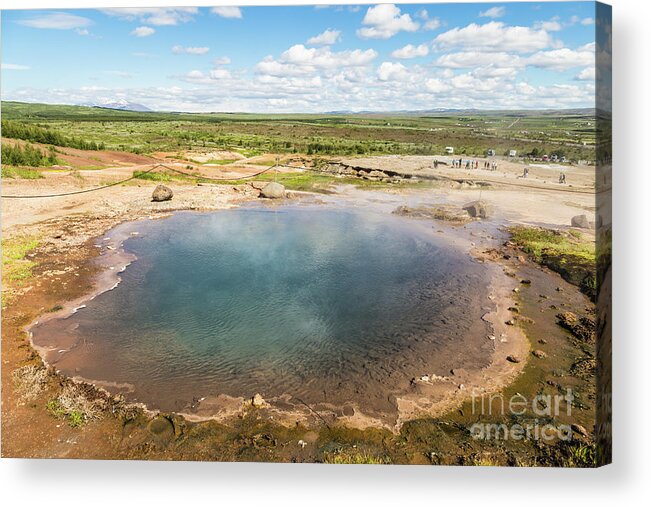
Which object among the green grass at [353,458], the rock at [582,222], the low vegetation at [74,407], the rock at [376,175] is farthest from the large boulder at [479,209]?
the low vegetation at [74,407]

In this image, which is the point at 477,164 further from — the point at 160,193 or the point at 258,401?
the point at 160,193

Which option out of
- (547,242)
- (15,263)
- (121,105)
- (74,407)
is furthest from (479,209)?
(15,263)

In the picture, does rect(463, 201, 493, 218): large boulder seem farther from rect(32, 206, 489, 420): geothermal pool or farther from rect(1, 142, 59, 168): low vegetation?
rect(1, 142, 59, 168): low vegetation

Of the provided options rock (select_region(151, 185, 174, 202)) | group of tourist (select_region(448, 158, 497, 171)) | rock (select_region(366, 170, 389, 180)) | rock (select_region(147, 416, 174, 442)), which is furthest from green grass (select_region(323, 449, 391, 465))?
rock (select_region(366, 170, 389, 180))

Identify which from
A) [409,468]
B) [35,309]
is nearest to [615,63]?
[409,468]

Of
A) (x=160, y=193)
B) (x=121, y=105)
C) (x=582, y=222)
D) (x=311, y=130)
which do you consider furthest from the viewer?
(x=160, y=193)

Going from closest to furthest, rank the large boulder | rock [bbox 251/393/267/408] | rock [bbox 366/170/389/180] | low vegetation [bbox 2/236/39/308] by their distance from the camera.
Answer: rock [bbox 251/393/267/408]
low vegetation [bbox 2/236/39/308]
the large boulder
rock [bbox 366/170/389/180]
